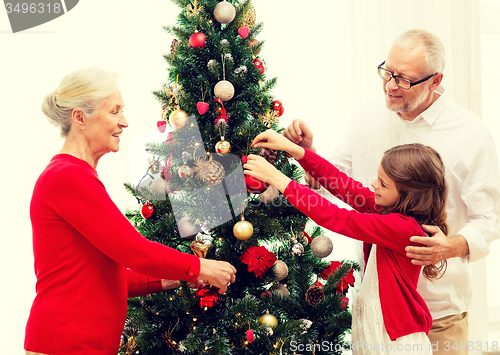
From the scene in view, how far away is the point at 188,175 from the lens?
146 cm

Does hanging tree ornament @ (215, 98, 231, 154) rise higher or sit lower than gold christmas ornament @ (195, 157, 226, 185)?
higher

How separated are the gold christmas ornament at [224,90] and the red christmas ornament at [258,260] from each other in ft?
1.80

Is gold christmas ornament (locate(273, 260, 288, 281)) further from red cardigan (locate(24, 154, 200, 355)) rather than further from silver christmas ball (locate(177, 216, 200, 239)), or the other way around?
red cardigan (locate(24, 154, 200, 355))

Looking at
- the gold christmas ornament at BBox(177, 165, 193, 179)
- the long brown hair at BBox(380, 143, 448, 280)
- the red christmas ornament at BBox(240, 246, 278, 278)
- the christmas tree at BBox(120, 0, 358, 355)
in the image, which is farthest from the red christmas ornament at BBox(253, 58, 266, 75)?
the red christmas ornament at BBox(240, 246, 278, 278)

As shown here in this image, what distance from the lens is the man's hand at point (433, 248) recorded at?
1374 mm

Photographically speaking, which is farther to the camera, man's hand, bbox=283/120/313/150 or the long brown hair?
man's hand, bbox=283/120/313/150

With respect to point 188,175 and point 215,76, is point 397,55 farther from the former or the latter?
point 188,175

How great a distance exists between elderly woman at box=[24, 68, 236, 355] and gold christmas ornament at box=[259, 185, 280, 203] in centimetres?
35

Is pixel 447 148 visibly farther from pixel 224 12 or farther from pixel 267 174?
pixel 224 12

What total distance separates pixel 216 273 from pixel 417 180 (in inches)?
29.5

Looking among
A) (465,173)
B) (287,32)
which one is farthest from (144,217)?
(287,32)

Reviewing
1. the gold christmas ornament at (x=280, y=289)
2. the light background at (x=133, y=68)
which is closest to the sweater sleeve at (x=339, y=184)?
the gold christmas ornament at (x=280, y=289)

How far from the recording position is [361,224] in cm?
136

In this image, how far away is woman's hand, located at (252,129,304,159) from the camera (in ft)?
4.68
